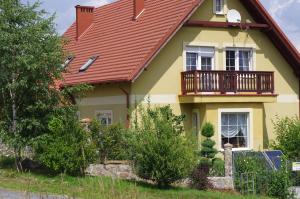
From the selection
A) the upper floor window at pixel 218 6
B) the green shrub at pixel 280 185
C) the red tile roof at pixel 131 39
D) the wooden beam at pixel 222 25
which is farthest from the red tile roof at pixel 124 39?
the green shrub at pixel 280 185

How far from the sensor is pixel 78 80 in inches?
1016

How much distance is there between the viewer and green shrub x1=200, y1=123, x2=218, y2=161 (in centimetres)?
2234

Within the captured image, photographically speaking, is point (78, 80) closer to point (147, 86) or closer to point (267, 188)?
point (147, 86)

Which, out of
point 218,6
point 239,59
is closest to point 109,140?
point 218,6

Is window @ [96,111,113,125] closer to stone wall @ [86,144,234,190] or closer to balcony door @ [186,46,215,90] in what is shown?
balcony door @ [186,46,215,90]

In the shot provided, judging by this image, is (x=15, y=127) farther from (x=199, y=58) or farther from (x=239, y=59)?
(x=239, y=59)

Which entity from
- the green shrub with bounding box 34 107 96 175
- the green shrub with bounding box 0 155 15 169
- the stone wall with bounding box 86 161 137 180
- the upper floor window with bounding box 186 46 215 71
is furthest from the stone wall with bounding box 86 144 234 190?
the upper floor window with bounding box 186 46 215 71

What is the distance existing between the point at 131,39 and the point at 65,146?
8.83m

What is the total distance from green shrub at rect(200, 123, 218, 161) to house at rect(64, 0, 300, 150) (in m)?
0.51

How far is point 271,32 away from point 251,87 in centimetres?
311

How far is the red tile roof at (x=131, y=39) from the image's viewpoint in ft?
76.3

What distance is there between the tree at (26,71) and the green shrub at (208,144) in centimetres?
613

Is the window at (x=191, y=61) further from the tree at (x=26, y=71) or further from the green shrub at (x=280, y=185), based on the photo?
the green shrub at (x=280, y=185)

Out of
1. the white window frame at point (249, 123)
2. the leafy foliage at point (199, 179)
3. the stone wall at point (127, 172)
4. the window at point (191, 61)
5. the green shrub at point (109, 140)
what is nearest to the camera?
the leafy foliage at point (199, 179)
